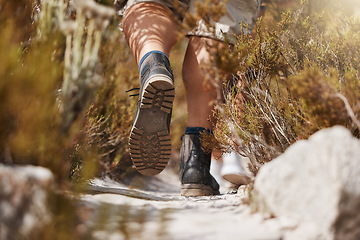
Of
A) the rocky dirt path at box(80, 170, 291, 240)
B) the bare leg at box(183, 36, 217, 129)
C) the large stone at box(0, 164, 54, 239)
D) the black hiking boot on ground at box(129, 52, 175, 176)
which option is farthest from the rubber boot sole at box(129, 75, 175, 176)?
the large stone at box(0, 164, 54, 239)

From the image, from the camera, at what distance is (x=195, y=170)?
205cm

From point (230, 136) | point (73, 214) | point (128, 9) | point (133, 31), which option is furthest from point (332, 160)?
point (128, 9)

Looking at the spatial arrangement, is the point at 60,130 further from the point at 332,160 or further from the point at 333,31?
the point at 333,31

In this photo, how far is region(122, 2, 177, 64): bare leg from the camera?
199 centimetres

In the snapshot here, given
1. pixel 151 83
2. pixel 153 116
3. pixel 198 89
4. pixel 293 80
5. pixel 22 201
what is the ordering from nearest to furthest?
1. pixel 22 201
2. pixel 293 80
3. pixel 151 83
4. pixel 153 116
5. pixel 198 89

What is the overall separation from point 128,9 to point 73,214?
5.06 feet

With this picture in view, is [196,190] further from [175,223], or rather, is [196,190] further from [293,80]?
[175,223]

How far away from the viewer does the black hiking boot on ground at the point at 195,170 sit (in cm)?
204

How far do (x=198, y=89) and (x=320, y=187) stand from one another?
130 cm

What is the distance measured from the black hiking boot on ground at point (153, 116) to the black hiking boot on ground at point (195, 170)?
0.13 m

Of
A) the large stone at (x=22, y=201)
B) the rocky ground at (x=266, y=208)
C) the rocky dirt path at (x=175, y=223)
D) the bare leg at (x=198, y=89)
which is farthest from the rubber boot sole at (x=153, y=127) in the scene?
the large stone at (x=22, y=201)

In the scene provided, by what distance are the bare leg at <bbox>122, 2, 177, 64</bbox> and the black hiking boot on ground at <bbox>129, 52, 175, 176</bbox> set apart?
14 centimetres

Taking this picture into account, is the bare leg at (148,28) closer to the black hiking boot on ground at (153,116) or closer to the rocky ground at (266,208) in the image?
the black hiking boot on ground at (153,116)

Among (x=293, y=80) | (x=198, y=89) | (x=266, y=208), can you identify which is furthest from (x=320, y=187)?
(x=198, y=89)
